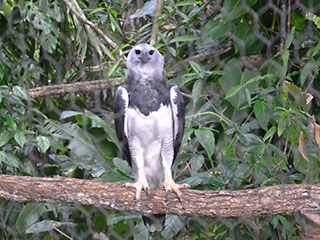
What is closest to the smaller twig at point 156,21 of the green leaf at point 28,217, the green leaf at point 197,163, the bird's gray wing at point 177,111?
the bird's gray wing at point 177,111

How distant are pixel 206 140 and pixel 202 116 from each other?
0.26 metres

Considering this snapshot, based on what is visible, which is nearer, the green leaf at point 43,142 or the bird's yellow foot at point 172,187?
the bird's yellow foot at point 172,187

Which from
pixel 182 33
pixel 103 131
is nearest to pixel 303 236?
pixel 103 131

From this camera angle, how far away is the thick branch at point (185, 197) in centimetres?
113

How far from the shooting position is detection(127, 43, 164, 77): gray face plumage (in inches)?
56.5

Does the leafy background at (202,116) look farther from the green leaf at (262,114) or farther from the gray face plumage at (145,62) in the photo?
the gray face plumage at (145,62)

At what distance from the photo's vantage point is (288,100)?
151 cm

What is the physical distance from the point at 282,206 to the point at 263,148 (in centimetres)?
30

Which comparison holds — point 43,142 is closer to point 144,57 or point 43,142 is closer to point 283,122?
point 144,57

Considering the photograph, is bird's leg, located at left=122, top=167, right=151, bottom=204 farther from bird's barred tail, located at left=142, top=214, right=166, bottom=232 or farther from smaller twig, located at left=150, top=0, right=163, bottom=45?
smaller twig, located at left=150, top=0, right=163, bottom=45

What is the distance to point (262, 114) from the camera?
4.88 ft

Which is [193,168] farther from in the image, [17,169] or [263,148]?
[17,169]

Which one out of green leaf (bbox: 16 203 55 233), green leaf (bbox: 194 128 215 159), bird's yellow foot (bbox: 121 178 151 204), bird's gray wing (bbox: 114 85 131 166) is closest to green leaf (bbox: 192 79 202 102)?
green leaf (bbox: 194 128 215 159)

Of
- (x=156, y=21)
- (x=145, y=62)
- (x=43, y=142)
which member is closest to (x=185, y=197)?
(x=145, y=62)
